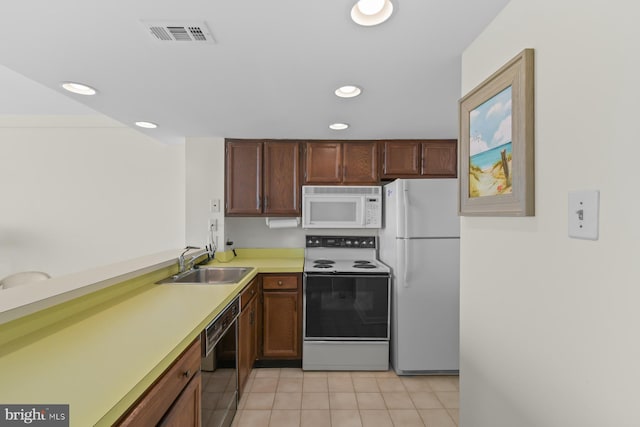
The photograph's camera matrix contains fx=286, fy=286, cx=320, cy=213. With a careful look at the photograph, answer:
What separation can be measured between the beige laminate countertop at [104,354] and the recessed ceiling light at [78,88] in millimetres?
1295

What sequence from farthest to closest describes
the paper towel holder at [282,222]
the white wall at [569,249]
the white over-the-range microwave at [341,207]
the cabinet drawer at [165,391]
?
1. the paper towel holder at [282,222]
2. the white over-the-range microwave at [341,207]
3. the cabinet drawer at [165,391]
4. the white wall at [569,249]

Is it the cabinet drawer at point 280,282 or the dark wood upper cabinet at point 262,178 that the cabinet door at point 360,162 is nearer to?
the dark wood upper cabinet at point 262,178

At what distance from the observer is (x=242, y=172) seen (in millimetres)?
2955

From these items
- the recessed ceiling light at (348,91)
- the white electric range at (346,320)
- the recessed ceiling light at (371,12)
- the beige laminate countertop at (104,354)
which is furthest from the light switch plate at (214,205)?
the recessed ceiling light at (371,12)

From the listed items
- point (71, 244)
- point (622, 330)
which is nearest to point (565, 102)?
point (622, 330)

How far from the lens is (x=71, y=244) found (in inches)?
133

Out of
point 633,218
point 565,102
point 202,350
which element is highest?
point 565,102

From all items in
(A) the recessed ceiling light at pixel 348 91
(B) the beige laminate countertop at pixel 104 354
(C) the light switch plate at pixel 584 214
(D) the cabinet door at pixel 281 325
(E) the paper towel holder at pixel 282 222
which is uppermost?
(A) the recessed ceiling light at pixel 348 91

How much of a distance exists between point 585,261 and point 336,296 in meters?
1.96

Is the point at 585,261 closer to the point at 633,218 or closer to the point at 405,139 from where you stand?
the point at 633,218

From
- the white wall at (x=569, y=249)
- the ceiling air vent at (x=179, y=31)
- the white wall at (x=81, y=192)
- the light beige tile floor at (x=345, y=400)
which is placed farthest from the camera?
the white wall at (x=81, y=192)

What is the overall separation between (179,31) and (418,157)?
2397 millimetres

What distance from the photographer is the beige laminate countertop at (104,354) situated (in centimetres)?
72

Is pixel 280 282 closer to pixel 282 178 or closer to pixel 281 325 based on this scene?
pixel 281 325
